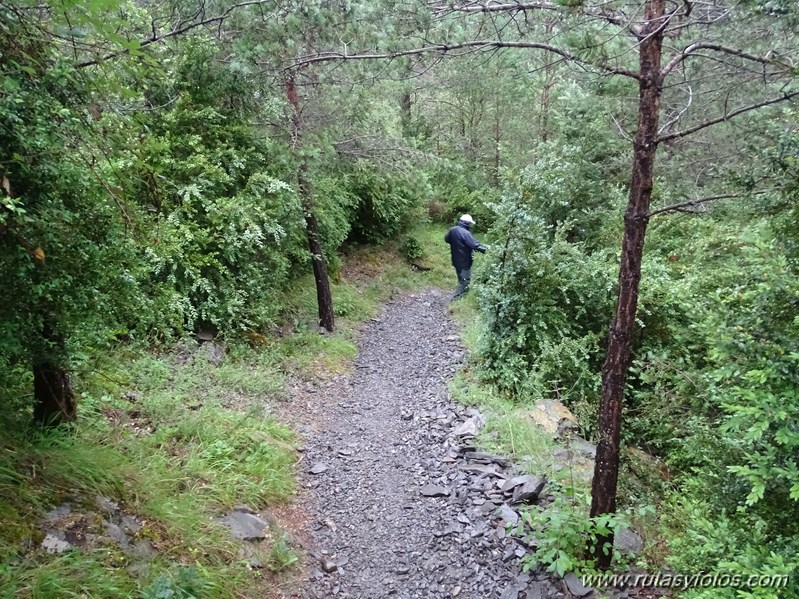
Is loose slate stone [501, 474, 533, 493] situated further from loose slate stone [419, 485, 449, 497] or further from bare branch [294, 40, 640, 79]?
bare branch [294, 40, 640, 79]

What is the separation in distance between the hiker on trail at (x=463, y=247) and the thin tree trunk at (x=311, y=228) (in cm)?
408

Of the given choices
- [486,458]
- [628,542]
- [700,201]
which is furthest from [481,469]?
[700,201]

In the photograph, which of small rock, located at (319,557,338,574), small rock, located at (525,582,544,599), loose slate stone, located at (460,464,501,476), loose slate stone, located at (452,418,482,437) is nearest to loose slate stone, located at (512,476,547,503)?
loose slate stone, located at (460,464,501,476)

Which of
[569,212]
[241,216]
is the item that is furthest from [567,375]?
[241,216]

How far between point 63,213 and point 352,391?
580 centimetres

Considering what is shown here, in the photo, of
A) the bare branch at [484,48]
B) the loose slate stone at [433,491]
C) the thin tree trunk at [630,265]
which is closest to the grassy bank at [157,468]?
the loose slate stone at [433,491]

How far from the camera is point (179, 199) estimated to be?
7.96 metres

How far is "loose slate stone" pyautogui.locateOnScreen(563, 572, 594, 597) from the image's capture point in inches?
157

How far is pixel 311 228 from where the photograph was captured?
31.9 ft

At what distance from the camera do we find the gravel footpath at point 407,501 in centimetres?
447

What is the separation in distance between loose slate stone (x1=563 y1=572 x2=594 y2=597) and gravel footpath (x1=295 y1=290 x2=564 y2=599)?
11 centimetres

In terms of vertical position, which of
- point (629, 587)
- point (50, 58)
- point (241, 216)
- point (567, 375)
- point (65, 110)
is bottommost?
point (629, 587)

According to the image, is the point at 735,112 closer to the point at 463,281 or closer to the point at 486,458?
the point at 486,458

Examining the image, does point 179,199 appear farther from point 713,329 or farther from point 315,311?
point 713,329
